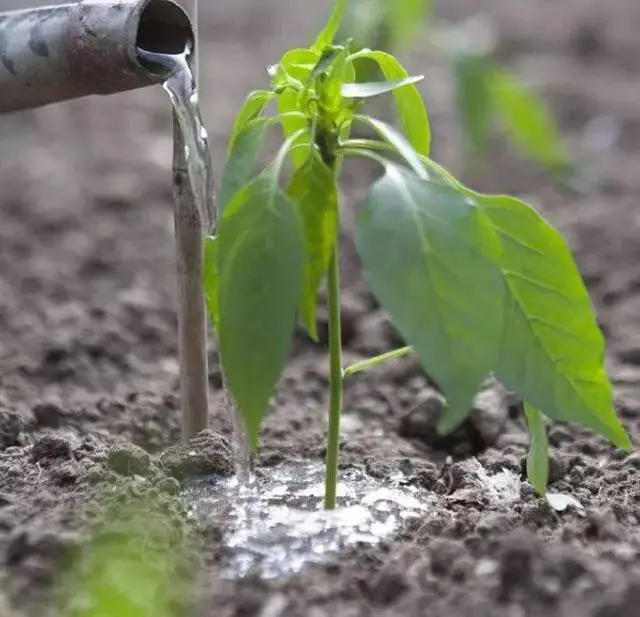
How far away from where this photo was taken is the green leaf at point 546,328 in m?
1.12

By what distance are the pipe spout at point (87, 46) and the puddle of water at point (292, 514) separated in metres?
0.47

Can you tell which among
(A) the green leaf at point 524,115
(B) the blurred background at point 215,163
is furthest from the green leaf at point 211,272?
(A) the green leaf at point 524,115

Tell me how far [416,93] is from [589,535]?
0.49 meters

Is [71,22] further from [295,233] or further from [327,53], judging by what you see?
[295,233]

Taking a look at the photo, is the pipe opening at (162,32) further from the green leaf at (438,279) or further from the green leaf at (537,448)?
the green leaf at (537,448)

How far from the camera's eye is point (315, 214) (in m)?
1.13

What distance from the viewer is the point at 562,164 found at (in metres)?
3.00

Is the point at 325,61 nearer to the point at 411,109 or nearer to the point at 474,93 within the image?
the point at 411,109

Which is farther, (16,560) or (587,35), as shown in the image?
(587,35)

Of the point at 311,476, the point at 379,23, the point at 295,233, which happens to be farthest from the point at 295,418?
the point at 379,23

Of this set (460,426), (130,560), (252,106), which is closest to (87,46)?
(252,106)

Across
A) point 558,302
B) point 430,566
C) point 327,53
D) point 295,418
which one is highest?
point 327,53

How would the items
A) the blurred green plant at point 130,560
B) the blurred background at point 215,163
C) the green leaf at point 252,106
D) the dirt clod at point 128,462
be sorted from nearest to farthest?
the blurred green plant at point 130,560 → the green leaf at point 252,106 → the dirt clod at point 128,462 → the blurred background at point 215,163

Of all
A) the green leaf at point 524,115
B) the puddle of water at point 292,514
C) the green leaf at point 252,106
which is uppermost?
the green leaf at point 252,106
